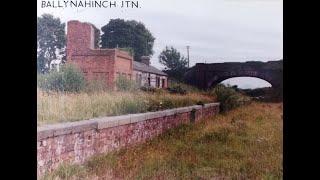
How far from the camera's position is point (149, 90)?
2.70 metres

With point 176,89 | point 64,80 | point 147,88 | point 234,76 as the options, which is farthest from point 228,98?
point 64,80

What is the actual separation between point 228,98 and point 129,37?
73 centimetres

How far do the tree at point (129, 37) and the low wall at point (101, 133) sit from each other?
40 cm

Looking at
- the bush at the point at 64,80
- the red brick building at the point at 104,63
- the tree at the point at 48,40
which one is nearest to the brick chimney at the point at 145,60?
the red brick building at the point at 104,63

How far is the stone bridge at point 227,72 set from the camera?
8.53 feet

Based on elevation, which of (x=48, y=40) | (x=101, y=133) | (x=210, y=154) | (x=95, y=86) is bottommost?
(x=210, y=154)

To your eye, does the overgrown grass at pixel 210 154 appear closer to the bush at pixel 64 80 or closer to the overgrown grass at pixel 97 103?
the overgrown grass at pixel 97 103

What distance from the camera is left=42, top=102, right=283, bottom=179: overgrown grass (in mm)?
2572

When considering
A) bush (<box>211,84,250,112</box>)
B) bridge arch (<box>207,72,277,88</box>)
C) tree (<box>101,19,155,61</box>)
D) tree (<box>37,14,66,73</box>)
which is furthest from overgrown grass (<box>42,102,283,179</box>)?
tree (<box>37,14,66,73</box>)

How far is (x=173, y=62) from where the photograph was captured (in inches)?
105

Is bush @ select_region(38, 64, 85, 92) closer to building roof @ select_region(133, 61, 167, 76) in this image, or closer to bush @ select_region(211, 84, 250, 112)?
building roof @ select_region(133, 61, 167, 76)

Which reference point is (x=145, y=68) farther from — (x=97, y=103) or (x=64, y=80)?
(x=64, y=80)
